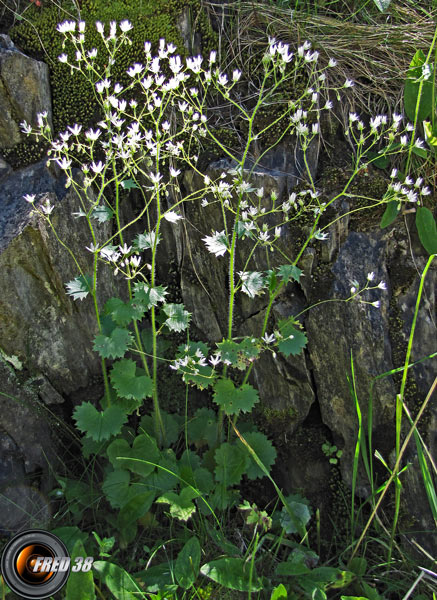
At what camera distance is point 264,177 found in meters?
2.88

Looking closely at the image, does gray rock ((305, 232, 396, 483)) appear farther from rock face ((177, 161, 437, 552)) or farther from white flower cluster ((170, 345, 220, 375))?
white flower cluster ((170, 345, 220, 375))

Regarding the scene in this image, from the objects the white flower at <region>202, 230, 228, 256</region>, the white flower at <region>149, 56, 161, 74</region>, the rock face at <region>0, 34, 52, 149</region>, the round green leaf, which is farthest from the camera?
the rock face at <region>0, 34, 52, 149</region>

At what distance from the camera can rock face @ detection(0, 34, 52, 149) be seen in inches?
110

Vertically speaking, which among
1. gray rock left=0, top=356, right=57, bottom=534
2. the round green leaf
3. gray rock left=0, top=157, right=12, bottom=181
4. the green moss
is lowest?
the round green leaf

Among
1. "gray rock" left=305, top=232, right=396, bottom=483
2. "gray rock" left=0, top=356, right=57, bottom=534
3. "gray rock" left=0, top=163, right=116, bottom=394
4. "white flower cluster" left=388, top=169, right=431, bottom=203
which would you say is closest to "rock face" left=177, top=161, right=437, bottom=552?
"gray rock" left=305, top=232, right=396, bottom=483

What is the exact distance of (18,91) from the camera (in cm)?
283

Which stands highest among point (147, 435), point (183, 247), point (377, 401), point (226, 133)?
point (226, 133)

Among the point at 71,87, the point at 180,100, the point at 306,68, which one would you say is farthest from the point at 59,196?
the point at 306,68

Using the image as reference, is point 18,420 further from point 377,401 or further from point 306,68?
point 306,68

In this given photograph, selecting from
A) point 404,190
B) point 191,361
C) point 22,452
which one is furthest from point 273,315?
point 22,452

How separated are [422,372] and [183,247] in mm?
1530

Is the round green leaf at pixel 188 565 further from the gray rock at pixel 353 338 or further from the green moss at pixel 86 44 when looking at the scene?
the green moss at pixel 86 44

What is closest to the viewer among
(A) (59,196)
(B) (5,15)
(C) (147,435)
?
(C) (147,435)

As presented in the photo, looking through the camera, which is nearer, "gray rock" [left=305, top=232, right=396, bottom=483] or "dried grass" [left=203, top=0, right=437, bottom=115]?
"gray rock" [left=305, top=232, right=396, bottom=483]
